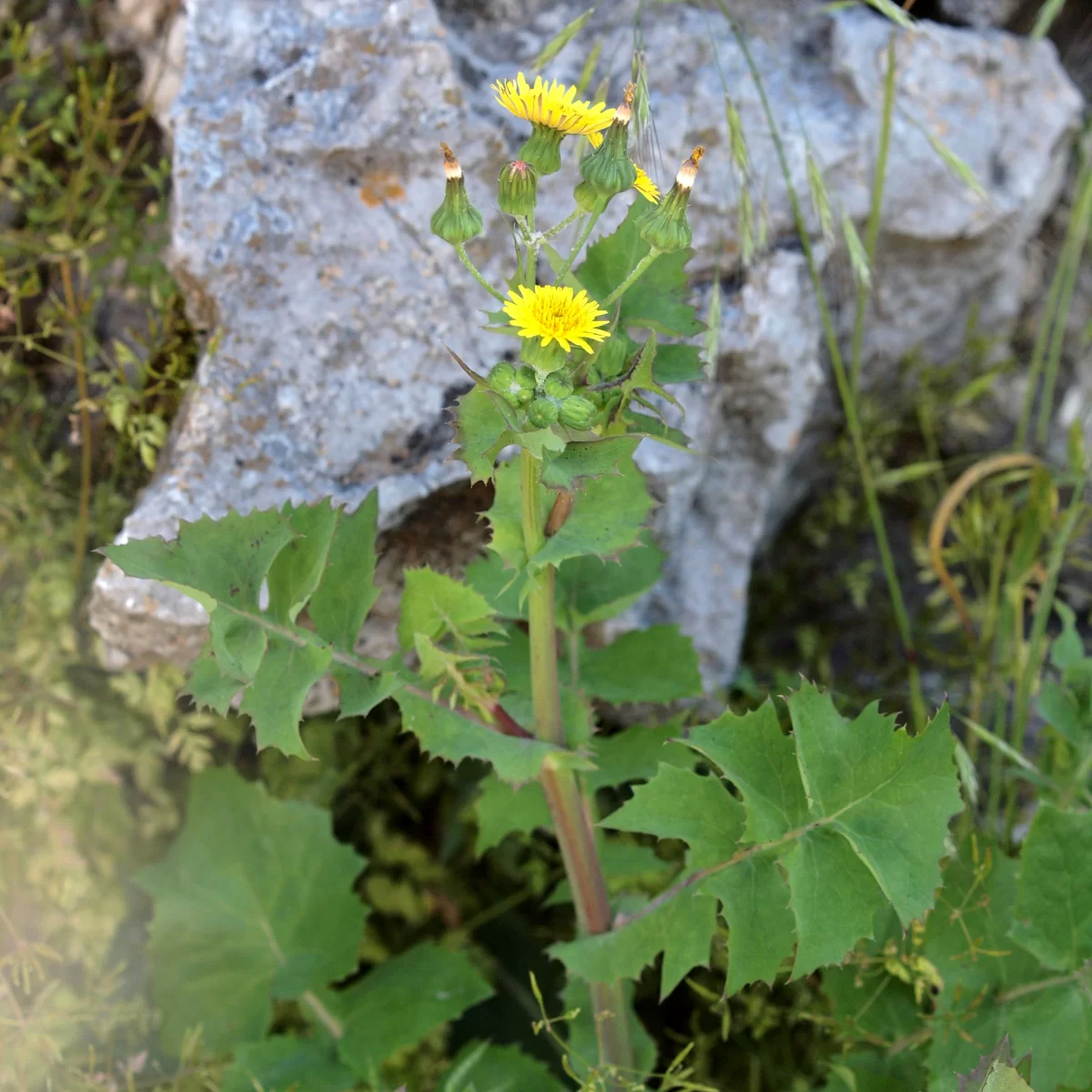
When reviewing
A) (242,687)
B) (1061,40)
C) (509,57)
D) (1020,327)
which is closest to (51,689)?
(242,687)

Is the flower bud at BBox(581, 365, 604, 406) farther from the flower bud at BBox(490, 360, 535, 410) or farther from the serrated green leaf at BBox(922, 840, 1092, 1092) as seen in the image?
the serrated green leaf at BBox(922, 840, 1092, 1092)

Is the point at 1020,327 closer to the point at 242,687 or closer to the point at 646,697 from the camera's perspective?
the point at 646,697

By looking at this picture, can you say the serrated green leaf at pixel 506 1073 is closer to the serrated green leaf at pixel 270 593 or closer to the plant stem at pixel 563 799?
the plant stem at pixel 563 799

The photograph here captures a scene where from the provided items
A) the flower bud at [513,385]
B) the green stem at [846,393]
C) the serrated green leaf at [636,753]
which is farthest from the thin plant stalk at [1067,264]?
the flower bud at [513,385]

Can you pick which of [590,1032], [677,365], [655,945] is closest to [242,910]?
[590,1032]

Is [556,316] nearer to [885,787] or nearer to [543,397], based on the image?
[543,397]
